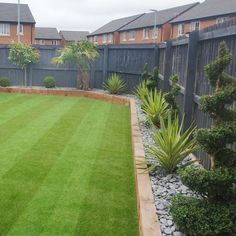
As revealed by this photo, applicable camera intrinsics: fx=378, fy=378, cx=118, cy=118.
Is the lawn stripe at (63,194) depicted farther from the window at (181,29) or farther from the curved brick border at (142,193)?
the window at (181,29)

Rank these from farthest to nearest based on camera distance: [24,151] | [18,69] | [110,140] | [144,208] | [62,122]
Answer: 1. [18,69]
2. [62,122]
3. [110,140]
4. [24,151]
5. [144,208]

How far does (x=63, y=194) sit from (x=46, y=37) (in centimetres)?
6446

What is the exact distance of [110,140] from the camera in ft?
28.2

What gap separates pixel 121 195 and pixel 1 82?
1437 centimetres

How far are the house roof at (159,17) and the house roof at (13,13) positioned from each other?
47.4ft

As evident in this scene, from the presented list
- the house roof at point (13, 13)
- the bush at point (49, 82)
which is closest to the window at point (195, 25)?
the house roof at point (13, 13)

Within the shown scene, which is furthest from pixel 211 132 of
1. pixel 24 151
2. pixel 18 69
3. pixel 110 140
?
pixel 18 69

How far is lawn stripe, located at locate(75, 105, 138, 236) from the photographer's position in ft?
14.4

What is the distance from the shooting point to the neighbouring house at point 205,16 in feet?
117

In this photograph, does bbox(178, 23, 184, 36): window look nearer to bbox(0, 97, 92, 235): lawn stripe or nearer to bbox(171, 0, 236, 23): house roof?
bbox(171, 0, 236, 23): house roof

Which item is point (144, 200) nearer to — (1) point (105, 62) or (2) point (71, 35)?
(1) point (105, 62)

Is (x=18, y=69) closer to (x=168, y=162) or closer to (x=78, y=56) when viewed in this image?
(x=78, y=56)

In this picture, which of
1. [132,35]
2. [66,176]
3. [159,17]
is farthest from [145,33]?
[66,176]

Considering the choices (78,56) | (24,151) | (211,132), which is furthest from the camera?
(78,56)
